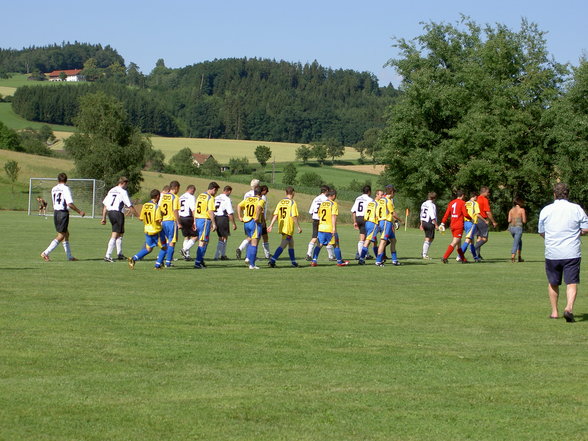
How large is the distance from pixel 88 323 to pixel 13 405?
169 inches

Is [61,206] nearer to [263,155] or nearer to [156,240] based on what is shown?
[156,240]

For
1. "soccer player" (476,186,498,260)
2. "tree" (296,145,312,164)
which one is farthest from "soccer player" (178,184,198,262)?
"tree" (296,145,312,164)

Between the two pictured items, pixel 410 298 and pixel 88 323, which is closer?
pixel 88 323

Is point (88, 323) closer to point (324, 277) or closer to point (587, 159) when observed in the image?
point (324, 277)

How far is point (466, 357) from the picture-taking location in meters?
9.23

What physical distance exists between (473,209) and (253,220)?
759 cm

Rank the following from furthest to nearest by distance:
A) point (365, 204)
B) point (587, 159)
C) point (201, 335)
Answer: point (587, 159) → point (365, 204) → point (201, 335)

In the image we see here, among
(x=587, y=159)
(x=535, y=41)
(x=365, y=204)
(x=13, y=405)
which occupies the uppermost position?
(x=535, y=41)

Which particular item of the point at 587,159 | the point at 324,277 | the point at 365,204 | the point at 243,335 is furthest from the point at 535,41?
the point at 243,335

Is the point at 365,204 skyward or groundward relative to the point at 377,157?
groundward

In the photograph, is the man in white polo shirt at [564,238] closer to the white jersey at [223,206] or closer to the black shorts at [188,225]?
the black shorts at [188,225]

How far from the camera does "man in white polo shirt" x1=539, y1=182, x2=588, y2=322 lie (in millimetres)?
12359

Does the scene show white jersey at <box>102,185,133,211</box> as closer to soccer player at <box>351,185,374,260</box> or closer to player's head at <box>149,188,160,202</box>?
player's head at <box>149,188,160,202</box>

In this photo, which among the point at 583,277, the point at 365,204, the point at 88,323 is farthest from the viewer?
the point at 365,204
